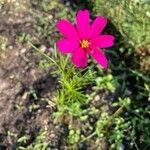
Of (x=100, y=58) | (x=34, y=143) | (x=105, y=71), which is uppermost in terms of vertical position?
(x=100, y=58)

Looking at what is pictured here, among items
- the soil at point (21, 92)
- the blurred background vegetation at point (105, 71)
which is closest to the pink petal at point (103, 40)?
the blurred background vegetation at point (105, 71)

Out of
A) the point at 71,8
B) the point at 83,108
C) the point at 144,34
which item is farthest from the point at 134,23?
the point at 83,108

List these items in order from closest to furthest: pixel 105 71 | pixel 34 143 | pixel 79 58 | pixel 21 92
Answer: pixel 79 58, pixel 34 143, pixel 21 92, pixel 105 71

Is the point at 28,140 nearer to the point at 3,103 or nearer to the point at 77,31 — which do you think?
the point at 3,103

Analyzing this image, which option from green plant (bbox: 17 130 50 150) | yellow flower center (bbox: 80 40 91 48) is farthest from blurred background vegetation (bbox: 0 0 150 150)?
yellow flower center (bbox: 80 40 91 48)

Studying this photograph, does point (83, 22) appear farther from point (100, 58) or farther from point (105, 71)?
point (105, 71)

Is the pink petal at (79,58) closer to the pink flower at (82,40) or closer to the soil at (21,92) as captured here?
the pink flower at (82,40)

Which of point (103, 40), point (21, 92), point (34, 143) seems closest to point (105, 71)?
point (21, 92)

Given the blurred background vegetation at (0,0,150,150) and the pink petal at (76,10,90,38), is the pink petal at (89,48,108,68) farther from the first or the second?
the blurred background vegetation at (0,0,150,150)
